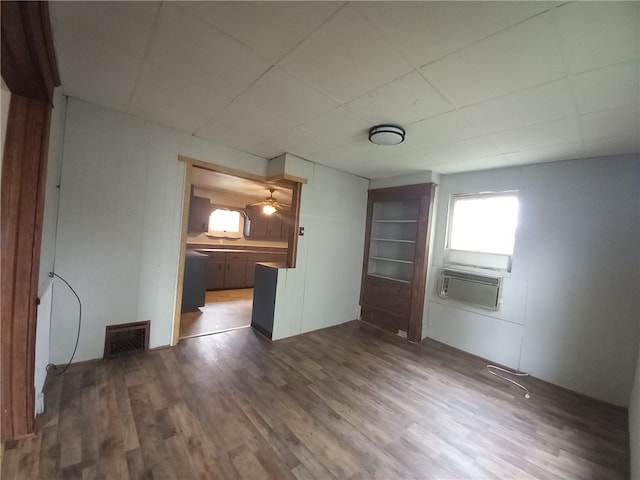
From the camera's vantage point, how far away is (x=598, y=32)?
1143 millimetres

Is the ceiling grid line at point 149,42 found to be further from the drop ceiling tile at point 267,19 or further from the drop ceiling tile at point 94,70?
the drop ceiling tile at point 267,19

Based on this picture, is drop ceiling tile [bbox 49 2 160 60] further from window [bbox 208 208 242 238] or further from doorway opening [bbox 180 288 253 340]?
window [bbox 208 208 242 238]

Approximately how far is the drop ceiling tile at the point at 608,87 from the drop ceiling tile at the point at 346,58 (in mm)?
1050

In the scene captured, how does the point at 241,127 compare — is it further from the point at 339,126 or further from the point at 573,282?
the point at 573,282

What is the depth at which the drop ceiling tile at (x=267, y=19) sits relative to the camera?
3.75 feet

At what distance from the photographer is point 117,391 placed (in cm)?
202

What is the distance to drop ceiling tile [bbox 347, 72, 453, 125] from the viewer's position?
5.40ft

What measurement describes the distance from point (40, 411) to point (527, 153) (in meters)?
4.77

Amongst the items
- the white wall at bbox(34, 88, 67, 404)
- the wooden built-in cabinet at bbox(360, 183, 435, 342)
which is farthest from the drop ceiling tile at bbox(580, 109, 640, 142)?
the white wall at bbox(34, 88, 67, 404)

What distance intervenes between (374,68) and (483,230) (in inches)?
110

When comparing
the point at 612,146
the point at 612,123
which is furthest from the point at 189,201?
the point at 612,146

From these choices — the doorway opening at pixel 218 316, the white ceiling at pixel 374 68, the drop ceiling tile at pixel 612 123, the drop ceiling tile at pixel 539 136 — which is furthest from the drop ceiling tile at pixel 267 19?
the doorway opening at pixel 218 316

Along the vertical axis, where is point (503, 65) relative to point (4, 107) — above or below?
above

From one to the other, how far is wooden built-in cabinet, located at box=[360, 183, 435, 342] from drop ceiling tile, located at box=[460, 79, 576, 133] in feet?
5.07
